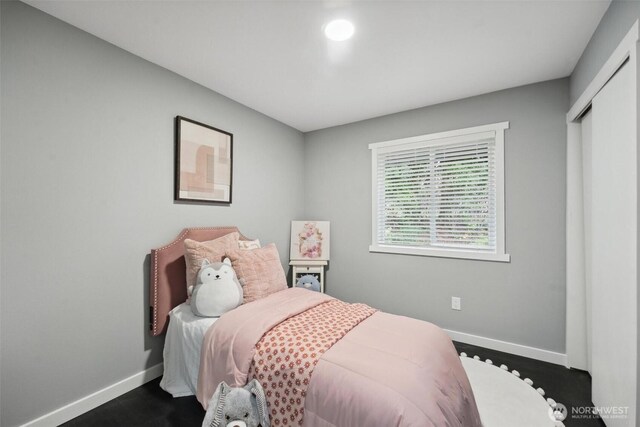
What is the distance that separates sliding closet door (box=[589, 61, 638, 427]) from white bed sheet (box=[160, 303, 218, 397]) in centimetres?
243

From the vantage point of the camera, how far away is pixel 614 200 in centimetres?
161

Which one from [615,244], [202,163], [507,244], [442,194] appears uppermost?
[202,163]

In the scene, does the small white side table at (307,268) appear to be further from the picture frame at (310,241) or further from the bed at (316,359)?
the bed at (316,359)

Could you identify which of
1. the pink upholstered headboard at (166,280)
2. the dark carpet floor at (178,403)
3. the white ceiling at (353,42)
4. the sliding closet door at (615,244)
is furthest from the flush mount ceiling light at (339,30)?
the dark carpet floor at (178,403)

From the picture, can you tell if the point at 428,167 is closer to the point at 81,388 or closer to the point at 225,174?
the point at 225,174

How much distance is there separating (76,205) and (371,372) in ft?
6.81

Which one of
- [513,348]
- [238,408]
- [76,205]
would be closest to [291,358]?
[238,408]

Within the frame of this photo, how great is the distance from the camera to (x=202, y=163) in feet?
8.48

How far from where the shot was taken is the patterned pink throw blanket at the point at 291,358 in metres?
1.37

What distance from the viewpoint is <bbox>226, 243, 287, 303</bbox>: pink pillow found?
224 cm

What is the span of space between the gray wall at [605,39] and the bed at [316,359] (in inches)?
77.7

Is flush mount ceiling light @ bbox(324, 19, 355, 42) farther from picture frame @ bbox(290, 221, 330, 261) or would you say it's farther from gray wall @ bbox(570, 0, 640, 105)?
picture frame @ bbox(290, 221, 330, 261)

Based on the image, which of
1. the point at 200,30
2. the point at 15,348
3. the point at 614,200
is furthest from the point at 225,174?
the point at 614,200

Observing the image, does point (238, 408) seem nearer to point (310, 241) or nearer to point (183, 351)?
point (183, 351)
